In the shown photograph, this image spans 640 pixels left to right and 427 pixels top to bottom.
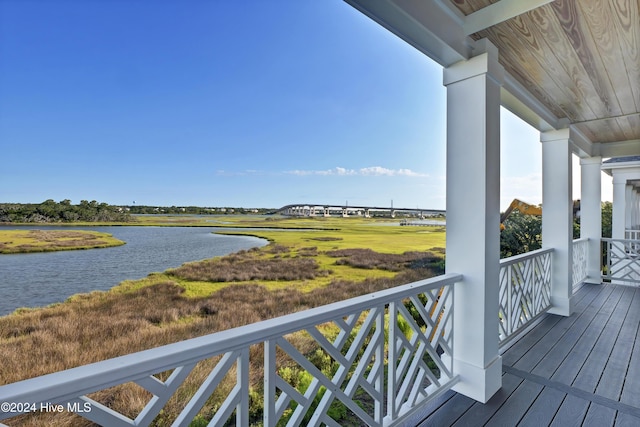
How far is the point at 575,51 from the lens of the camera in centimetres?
182

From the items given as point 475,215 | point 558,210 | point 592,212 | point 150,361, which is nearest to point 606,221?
point 592,212

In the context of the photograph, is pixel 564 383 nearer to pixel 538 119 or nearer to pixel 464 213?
pixel 464 213

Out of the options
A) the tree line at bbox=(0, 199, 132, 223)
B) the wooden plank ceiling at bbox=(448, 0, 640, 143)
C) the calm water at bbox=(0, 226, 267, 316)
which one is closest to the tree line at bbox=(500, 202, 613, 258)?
the wooden plank ceiling at bbox=(448, 0, 640, 143)

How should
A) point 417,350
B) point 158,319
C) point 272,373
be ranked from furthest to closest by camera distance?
point 158,319 < point 417,350 < point 272,373

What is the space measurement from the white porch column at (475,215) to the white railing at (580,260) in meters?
3.30

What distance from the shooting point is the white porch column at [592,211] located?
429 cm

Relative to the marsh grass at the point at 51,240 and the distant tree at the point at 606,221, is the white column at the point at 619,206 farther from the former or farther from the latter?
the marsh grass at the point at 51,240

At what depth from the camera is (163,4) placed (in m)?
2.41

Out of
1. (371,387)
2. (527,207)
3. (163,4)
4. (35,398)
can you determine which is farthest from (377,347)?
(527,207)

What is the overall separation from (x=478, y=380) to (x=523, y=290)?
1.41 meters

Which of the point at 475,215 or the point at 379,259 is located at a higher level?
the point at 475,215

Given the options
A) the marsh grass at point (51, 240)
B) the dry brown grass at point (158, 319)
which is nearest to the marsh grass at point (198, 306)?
the dry brown grass at point (158, 319)

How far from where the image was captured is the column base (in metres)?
1.73

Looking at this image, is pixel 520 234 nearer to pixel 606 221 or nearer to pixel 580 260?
pixel 580 260
